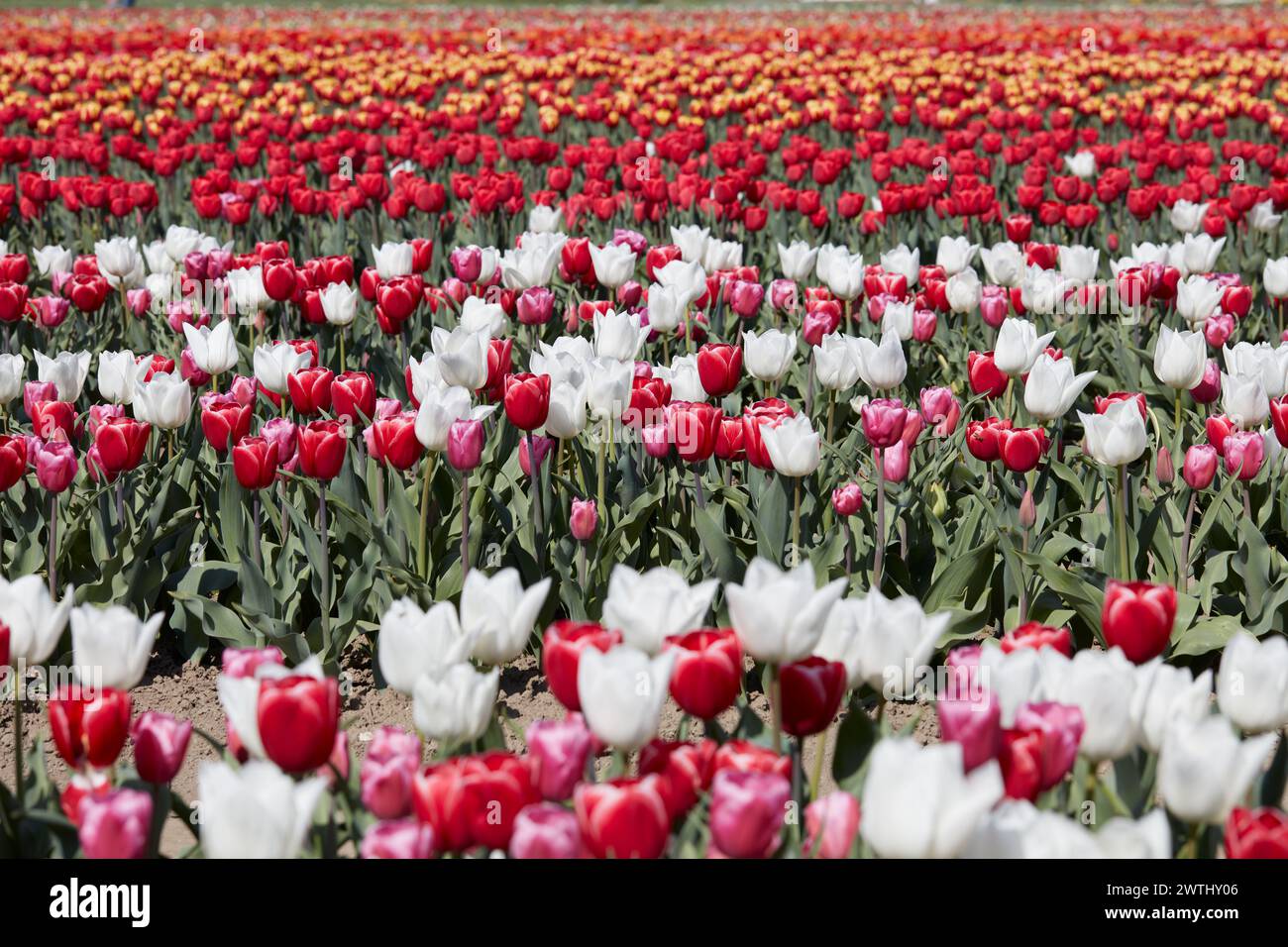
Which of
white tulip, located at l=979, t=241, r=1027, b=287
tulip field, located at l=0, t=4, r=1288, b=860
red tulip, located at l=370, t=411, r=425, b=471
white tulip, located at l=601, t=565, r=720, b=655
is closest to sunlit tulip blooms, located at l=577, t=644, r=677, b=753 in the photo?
tulip field, located at l=0, t=4, r=1288, b=860

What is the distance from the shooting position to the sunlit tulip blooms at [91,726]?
2.24 m

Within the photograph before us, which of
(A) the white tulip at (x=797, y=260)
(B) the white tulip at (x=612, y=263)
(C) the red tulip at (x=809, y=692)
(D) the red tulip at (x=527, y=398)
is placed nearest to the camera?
(C) the red tulip at (x=809, y=692)

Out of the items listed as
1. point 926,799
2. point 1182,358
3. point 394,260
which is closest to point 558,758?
point 926,799

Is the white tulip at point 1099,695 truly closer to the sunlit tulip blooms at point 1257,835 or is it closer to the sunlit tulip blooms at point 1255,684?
the sunlit tulip blooms at point 1255,684

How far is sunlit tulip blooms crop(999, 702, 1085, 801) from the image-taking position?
2.04m

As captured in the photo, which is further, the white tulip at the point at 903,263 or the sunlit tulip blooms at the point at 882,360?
the white tulip at the point at 903,263

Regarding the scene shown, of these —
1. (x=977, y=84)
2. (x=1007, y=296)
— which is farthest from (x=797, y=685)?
(x=977, y=84)

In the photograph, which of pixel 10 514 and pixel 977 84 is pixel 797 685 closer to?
pixel 10 514

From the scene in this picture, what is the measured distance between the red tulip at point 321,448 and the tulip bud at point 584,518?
2.13 ft

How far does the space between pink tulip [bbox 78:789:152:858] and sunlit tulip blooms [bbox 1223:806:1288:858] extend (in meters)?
1.50

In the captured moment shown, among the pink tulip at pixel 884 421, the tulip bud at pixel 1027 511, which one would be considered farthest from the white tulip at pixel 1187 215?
the pink tulip at pixel 884 421

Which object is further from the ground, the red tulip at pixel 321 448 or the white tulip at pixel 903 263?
the white tulip at pixel 903 263
